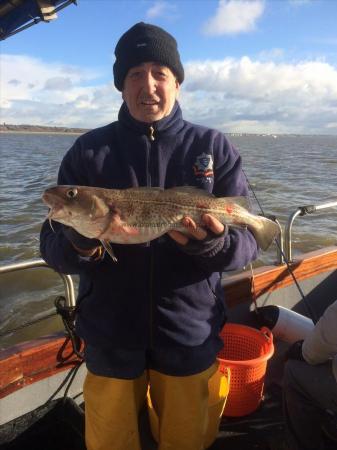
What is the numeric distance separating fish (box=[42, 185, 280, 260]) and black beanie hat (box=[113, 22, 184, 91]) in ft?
3.05

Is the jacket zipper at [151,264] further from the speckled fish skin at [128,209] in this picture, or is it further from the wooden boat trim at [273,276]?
the wooden boat trim at [273,276]

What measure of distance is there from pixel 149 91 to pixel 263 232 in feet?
4.37

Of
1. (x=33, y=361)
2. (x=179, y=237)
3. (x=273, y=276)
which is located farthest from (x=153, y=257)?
(x=273, y=276)

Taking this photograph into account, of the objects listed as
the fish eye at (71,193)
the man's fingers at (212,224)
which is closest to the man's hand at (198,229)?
the man's fingers at (212,224)

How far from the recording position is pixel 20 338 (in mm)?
8531

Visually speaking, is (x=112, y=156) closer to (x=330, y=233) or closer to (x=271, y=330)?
(x=271, y=330)

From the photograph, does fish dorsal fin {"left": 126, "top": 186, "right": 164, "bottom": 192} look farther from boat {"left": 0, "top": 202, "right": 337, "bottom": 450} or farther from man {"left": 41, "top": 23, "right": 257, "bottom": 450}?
boat {"left": 0, "top": 202, "right": 337, "bottom": 450}

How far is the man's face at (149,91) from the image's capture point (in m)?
2.98

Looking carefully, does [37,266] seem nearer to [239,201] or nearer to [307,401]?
[239,201]

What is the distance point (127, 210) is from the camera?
2.78 m

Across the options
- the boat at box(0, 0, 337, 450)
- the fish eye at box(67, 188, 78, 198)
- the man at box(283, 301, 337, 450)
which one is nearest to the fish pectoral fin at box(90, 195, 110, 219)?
the fish eye at box(67, 188, 78, 198)

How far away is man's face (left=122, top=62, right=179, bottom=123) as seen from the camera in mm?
2979

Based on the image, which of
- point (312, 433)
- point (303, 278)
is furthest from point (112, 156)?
point (303, 278)

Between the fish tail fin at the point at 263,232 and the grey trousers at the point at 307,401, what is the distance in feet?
3.45
